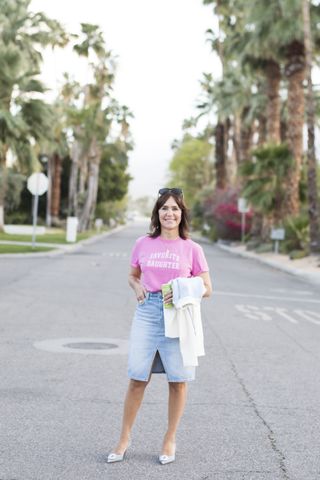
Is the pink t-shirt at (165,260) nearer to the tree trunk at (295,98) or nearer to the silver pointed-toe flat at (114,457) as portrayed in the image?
the silver pointed-toe flat at (114,457)

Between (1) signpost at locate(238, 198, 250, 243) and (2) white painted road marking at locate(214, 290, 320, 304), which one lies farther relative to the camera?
(1) signpost at locate(238, 198, 250, 243)

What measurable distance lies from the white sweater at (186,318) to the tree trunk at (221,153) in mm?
57428

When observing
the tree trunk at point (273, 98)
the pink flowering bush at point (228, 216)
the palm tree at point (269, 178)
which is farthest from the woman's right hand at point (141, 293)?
the pink flowering bush at point (228, 216)

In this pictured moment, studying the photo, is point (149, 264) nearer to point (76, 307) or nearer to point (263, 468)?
point (263, 468)

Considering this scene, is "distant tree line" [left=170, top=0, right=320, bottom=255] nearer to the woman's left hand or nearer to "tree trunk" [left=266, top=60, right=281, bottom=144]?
"tree trunk" [left=266, top=60, right=281, bottom=144]

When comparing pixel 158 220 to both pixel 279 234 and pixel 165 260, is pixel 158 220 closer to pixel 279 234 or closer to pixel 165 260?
pixel 165 260

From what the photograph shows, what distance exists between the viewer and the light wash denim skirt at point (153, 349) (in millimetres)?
4914

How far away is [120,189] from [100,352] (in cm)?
7644

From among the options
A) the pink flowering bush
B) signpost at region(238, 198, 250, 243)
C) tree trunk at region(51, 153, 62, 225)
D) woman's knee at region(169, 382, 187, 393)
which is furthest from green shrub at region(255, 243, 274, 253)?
woman's knee at region(169, 382, 187, 393)

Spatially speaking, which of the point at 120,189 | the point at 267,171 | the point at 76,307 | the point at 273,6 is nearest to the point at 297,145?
the point at 267,171

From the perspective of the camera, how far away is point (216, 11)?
195 feet

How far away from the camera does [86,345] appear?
31.4 ft

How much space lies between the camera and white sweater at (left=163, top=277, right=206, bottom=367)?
478 centimetres

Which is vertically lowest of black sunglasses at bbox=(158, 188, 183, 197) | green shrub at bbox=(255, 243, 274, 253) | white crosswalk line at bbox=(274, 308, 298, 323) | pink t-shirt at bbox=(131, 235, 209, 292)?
white crosswalk line at bbox=(274, 308, 298, 323)
